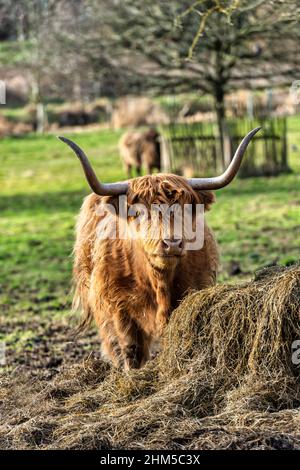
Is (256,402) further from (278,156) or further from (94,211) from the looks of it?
(278,156)

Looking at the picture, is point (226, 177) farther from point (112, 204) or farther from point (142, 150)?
point (142, 150)

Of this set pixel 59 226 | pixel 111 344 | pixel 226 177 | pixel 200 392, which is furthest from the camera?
pixel 59 226

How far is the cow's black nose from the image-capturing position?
5.02m

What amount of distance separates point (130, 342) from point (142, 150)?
556 inches

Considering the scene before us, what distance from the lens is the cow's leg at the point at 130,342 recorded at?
5688 millimetres

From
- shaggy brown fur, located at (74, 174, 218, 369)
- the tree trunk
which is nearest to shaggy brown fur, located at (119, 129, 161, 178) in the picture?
the tree trunk

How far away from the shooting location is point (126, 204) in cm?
543

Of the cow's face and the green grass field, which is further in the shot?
the green grass field

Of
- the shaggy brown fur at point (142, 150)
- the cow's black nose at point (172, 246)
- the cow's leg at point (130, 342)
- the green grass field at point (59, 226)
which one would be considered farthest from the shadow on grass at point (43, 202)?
the cow's black nose at point (172, 246)

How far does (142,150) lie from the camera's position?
64.2 ft

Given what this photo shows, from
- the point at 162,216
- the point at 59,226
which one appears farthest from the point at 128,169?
the point at 162,216

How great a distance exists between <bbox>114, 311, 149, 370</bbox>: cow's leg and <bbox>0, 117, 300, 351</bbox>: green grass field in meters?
1.68

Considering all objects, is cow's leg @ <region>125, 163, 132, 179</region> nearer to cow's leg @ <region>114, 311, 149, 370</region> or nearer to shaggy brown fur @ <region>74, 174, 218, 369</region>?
shaggy brown fur @ <region>74, 174, 218, 369</region>
